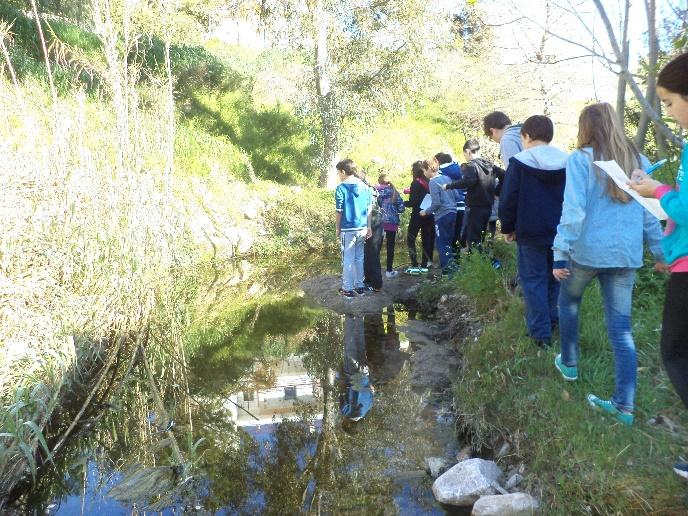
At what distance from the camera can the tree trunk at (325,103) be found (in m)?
12.8

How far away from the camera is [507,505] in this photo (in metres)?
2.83

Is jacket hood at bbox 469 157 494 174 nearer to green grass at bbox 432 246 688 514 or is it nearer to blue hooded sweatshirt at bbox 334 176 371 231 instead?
blue hooded sweatshirt at bbox 334 176 371 231

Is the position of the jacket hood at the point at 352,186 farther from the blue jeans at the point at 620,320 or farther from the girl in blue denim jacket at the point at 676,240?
the girl in blue denim jacket at the point at 676,240

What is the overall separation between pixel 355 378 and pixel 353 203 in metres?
2.36

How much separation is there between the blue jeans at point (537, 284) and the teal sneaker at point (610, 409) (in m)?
0.79

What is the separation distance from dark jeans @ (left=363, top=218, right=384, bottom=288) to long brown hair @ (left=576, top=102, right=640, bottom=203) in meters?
4.16

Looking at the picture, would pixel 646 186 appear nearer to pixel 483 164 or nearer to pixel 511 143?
pixel 511 143

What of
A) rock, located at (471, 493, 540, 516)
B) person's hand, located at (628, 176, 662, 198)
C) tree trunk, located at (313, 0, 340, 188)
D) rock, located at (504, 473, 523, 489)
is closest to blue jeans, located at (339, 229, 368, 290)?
rock, located at (504, 473, 523, 489)

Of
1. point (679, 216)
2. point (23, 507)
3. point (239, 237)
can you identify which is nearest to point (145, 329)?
point (23, 507)

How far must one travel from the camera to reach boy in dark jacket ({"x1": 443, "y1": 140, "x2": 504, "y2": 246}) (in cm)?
601

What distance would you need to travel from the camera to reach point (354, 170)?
6469mm

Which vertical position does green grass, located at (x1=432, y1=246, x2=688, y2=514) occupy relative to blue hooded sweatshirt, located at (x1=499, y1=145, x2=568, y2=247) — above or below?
below

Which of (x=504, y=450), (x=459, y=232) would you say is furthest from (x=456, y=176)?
(x=504, y=450)

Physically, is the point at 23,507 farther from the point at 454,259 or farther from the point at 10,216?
the point at 454,259
